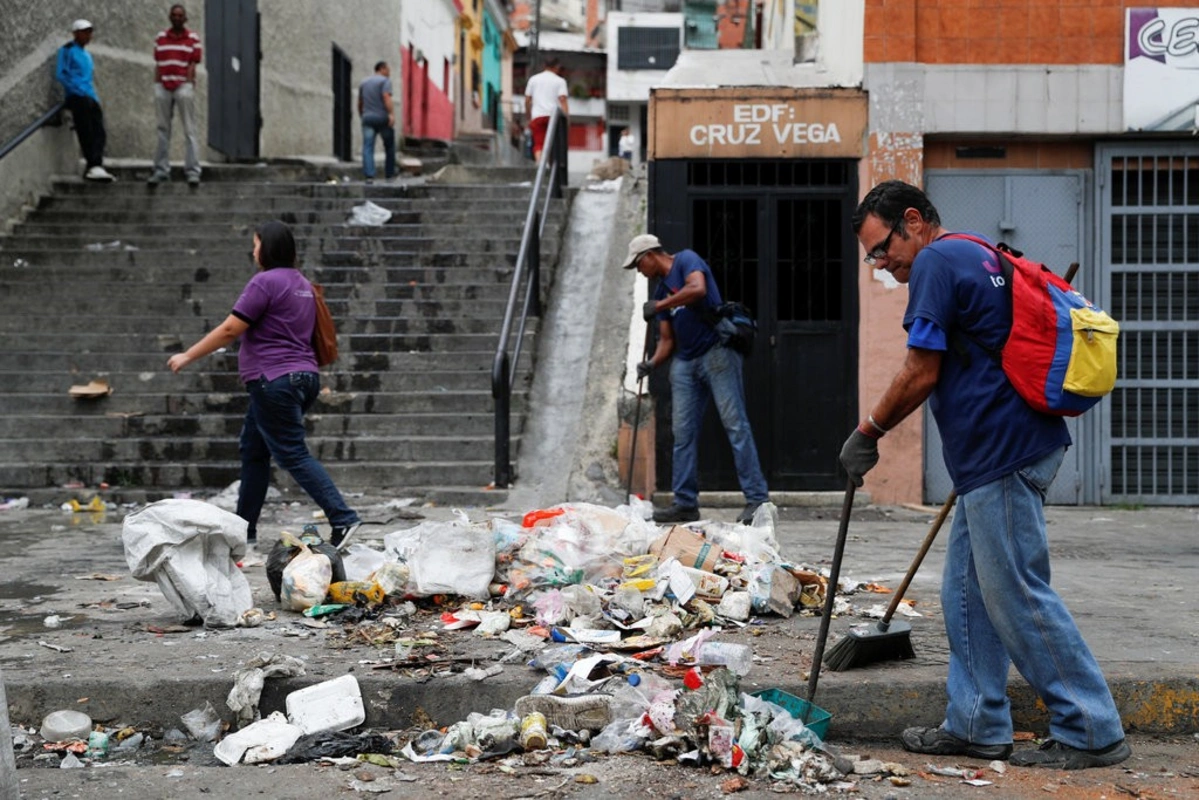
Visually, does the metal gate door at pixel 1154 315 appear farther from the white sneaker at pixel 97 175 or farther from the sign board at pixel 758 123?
the white sneaker at pixel 97 175

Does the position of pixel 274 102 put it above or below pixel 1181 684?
above

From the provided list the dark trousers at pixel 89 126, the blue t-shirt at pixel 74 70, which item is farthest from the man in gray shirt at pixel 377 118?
the blue t-shirt at pixel 74 70

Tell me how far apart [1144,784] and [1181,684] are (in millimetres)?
730

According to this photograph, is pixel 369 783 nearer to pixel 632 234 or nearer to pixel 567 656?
pixel 567 656

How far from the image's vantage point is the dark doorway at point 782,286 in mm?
10203

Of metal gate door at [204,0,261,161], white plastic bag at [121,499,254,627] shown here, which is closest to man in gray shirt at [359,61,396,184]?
metal gate door at [204,0,261,161]

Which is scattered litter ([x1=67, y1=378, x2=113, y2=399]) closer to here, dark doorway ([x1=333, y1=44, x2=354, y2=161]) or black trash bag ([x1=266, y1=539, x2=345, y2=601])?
black trash bag ([x1=266, y1=539, x2=345, y2=601])

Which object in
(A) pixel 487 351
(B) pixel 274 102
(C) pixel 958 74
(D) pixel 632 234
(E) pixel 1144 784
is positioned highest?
(B) pixel 274 102

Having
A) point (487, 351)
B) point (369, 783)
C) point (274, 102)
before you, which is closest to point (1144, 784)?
point (369, 783)

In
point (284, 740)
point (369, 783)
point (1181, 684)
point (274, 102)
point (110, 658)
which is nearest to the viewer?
point (369, 783)

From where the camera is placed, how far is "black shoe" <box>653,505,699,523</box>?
28.2 feet

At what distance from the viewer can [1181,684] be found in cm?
470

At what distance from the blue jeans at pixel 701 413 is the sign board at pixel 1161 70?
400 centimetres

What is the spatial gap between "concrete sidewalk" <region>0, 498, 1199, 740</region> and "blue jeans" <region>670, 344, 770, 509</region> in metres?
1.15
